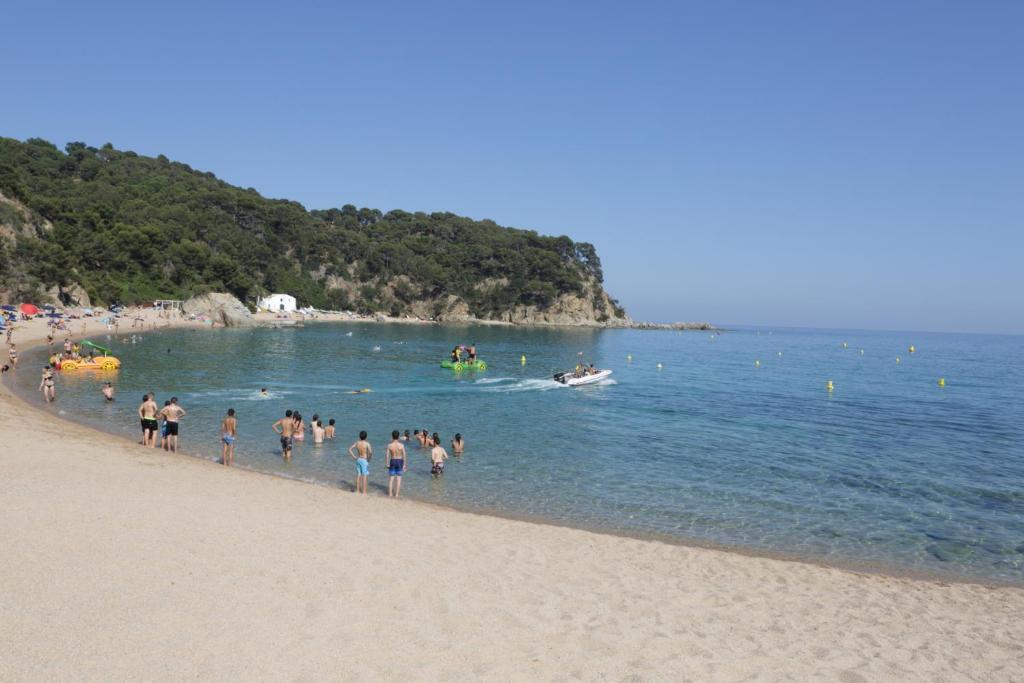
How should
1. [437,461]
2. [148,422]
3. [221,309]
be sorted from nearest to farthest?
[437,461] → [148,422] → [221,309]

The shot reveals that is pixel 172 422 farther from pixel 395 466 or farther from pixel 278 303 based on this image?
pixel 278 303

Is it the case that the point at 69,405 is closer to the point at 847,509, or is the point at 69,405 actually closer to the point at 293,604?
the point at 293,604

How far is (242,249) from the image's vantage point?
111500 mm

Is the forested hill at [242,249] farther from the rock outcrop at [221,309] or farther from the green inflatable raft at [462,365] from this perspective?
the green inflatable raft at [462,365]

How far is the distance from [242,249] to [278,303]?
37.8 feet

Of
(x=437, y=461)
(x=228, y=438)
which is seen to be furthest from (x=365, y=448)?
(x=228, y=438)

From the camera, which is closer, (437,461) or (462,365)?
(437,461)

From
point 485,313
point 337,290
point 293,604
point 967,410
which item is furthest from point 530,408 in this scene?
point 485,313

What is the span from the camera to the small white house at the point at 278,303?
110088 mm

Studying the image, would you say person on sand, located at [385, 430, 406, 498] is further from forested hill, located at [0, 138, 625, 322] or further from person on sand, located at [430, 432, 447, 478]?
forested hill, located at [0, 138, 625, 322]

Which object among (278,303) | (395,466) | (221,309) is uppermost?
(278,303)

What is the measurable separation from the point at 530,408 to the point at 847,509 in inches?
679

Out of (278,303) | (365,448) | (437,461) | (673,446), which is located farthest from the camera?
(278,303)

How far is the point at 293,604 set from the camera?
7766mm
